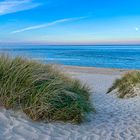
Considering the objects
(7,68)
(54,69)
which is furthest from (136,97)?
(7,68)

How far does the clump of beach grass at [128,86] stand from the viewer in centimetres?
1221

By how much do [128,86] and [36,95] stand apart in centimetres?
676

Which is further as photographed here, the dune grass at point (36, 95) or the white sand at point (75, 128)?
the dune grass at point (36, 95)

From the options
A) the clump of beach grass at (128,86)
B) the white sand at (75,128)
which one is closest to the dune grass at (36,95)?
the white sand at (75,128)

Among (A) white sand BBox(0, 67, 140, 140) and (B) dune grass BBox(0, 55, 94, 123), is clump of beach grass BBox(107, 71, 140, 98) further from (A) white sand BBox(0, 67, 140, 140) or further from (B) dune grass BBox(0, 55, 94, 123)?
(B) dune grass BBox(0, 55, 94, 123)

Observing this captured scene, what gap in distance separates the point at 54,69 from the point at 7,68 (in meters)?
1.70

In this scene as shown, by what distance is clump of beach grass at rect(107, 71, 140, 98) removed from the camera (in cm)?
1221

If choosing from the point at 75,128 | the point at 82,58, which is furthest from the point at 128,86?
the point at 82,58

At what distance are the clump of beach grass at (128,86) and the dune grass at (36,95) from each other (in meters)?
4.99

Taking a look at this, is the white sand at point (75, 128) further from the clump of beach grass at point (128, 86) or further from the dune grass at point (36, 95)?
the clump of beach grass at point (128, 86)

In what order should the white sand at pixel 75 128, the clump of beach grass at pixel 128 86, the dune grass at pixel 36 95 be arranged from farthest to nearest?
the clump of beach grass at pixel 128 86 < the dune grass at pixel 36 95 < the white sand at pixel 75 128

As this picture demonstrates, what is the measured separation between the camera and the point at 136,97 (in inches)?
455

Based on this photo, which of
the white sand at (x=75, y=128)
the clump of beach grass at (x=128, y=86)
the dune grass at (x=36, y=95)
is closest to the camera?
the white sand at (x=75, y=128)

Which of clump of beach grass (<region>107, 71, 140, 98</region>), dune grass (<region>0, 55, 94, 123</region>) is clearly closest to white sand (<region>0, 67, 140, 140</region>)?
dune grass (<region>0, 55, 94, 123</region>)
